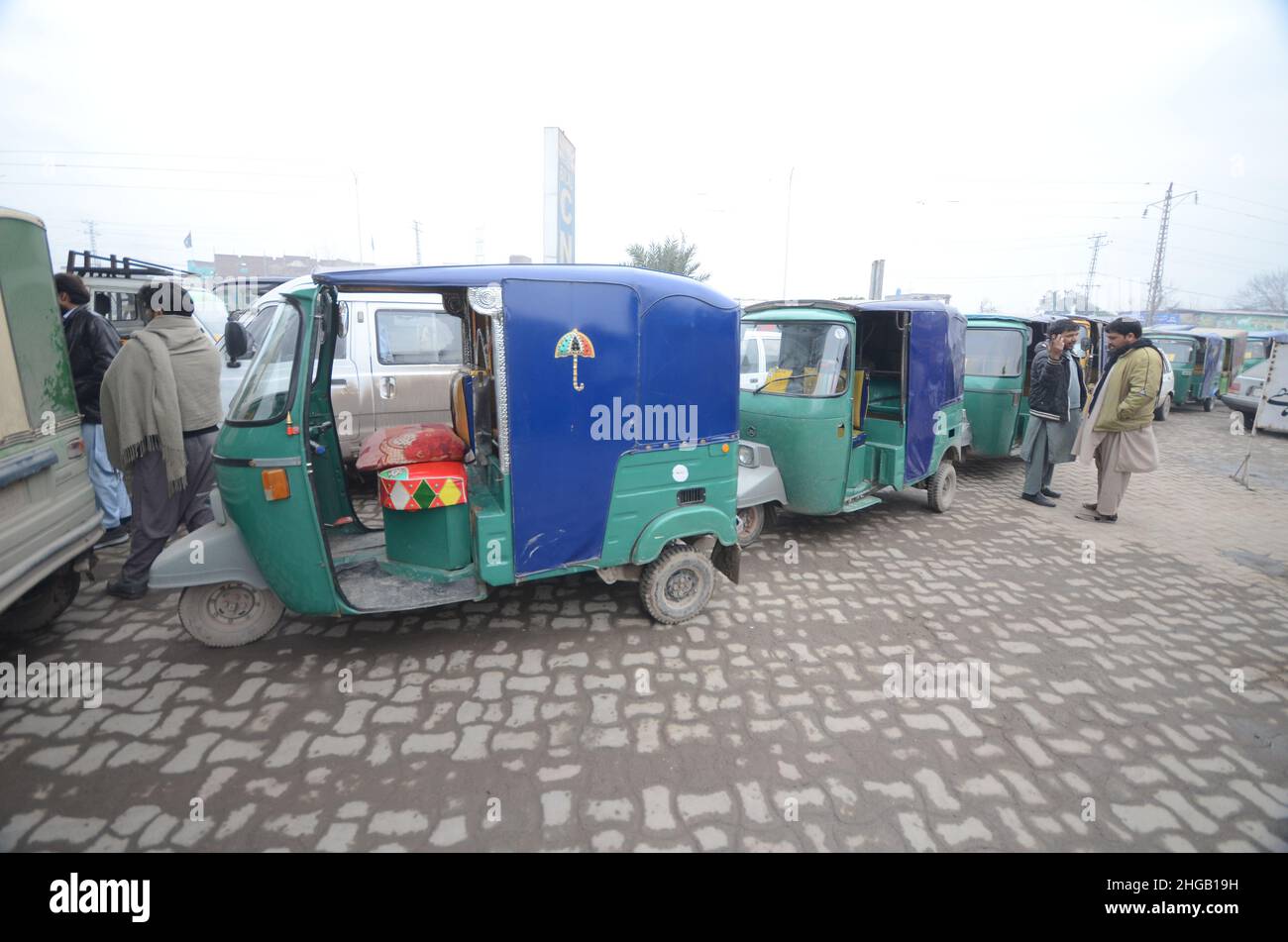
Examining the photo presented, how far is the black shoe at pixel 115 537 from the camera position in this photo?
5371mm

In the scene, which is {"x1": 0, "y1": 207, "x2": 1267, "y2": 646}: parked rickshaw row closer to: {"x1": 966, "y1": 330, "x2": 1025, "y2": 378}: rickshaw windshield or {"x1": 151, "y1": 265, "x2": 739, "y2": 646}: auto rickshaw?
{"x1": 151, "y1": 265, "x2": 739, "y2": 646}: auto rickshaw

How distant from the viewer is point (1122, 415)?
655 cm

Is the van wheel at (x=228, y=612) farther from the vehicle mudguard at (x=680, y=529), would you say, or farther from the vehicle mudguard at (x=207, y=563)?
the vehicle mudguard at (x=680, y=529)

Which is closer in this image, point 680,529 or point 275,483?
point 275,483

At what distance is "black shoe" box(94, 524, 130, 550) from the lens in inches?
211

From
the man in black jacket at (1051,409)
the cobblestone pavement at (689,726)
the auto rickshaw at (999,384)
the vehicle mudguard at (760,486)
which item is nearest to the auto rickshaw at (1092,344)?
the auto rickshaw at (999,384)

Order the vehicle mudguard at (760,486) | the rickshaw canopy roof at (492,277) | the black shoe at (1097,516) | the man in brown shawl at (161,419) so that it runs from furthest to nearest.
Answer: the black shoe at (1097,516) → the vehicle mudguard at (760,486) → the man in brown shawl at (161,419) → the rickshaw canopy roof at (492,277)

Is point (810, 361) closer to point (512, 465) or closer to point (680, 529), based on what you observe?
point (680, 529)

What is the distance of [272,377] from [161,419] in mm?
1352

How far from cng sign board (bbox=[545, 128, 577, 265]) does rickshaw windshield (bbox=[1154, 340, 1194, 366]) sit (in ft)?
53.4

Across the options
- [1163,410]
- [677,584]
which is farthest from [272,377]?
[1163,410]

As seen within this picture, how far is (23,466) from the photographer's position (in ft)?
11.0

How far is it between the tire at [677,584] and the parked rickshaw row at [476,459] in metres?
0.02
